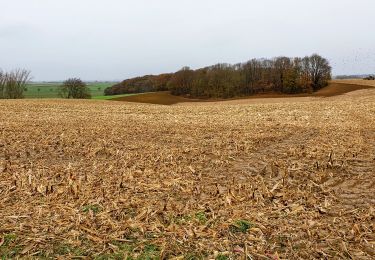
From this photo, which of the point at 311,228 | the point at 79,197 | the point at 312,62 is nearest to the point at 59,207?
the point at 79,197

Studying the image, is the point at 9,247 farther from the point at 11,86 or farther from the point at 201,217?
the point at 11,86

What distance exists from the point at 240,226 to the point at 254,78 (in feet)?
217

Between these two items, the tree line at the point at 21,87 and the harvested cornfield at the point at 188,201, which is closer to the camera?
the harvested cornfield at the point at 188,201

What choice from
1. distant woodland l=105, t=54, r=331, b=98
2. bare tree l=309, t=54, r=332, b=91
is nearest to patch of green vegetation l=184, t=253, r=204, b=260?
distant woodland l=105, t=54, r=331, b=98

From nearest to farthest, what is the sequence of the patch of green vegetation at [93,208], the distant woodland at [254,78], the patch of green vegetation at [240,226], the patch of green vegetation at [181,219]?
the patch of green vegetation at [240,226] → the patch of green vegetation at [181,219] → the patch of green vegetation at [93,208] → the distant woodland at [254,78]

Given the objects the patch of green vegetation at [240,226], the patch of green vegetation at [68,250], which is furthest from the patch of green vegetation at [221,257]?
the patch of green vegetation at [68,250]

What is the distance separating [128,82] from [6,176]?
271 ft

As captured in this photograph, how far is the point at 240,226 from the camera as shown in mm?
4902

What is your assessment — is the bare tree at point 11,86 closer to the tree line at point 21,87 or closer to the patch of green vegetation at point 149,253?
the tree line at point 21,87

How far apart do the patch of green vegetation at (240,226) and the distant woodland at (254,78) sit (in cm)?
6160

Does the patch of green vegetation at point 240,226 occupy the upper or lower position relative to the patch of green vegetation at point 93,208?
lower

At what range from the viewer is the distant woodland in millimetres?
64312

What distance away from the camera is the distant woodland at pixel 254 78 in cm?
6431

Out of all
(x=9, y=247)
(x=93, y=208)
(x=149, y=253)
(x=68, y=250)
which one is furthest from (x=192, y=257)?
(x=9, y=247)
